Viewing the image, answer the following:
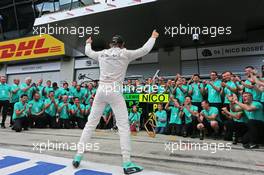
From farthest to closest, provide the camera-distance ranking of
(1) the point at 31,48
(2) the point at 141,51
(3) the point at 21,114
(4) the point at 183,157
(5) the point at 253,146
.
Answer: (1) the point at 31,48
(3) the point at 21,114
(5) the point at 253,146
(4) the point at 183,157
(2) the point at 141,51

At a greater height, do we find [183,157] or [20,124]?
[20,124]

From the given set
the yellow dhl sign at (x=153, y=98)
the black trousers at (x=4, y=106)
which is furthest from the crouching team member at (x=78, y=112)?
the yellow dhl sign at (x=153, y=98)

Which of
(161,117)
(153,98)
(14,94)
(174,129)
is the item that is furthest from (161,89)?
(14,94)

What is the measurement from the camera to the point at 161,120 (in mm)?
7941

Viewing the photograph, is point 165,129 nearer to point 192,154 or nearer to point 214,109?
point 214,109

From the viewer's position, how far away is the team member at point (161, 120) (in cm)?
789

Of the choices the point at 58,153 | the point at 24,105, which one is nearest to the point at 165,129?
the point at 58,153

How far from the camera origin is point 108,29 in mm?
11672

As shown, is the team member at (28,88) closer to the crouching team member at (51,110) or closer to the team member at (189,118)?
Answer: the crouching team member at (51,110)

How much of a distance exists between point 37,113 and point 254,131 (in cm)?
664

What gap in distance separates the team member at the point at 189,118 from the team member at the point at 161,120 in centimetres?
84

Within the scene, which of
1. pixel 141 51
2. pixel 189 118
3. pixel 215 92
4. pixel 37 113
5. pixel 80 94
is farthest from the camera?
pixel 80 94

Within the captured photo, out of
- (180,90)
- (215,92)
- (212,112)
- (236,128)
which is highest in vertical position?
(180,90)

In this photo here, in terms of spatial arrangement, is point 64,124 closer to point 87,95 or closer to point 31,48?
point 87,95
